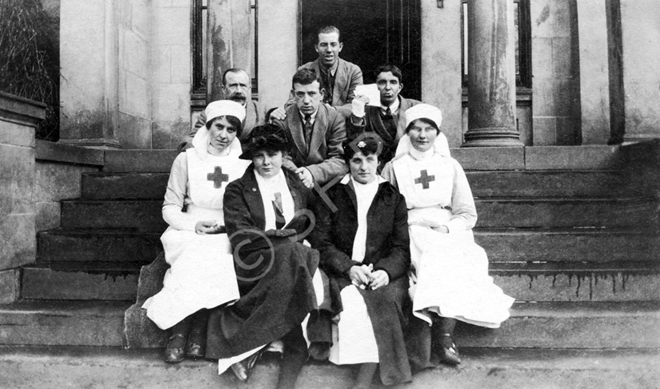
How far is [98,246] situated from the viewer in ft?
16.6

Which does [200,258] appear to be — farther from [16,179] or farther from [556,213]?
[556,213]

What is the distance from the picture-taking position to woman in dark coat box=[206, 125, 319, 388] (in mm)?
3596

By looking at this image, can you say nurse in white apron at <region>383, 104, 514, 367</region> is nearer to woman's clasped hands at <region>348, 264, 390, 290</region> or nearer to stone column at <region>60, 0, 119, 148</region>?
woman's clasped hands at <region>348, 264, 390, 290</region>

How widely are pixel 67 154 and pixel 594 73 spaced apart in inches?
259

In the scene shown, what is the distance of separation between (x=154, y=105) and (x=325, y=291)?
18.4ft

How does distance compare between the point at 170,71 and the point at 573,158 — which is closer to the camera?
the point at 573,158

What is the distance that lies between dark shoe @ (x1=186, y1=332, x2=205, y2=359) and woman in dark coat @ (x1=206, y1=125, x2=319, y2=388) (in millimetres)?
106

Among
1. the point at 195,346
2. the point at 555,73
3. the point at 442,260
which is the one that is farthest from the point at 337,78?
the point at 555,73

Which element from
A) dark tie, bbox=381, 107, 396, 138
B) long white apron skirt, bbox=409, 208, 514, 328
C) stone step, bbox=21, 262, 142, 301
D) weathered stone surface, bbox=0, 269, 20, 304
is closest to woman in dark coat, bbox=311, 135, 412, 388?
long white apron skirt, bbox=409, 208, 514, 328

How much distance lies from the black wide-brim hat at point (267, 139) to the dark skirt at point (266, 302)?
2.22 ft

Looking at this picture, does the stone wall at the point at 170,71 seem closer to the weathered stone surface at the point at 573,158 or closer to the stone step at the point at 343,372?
the weathered stone surface at the point at 573,158

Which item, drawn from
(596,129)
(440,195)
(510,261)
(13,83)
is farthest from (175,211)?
(596,129)

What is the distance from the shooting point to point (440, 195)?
14.0ft

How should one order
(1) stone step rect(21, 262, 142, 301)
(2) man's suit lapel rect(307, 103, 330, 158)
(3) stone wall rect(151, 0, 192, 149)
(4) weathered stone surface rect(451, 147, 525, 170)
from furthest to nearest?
1. (3) stone wall rect(151, 0, 192, 149)
2. (4) weathered stone surface rect(451, 147, 525, 170)
3. (2) man's suit lapel rect(307, 103, 330, 158)
4. (1) stone step rect(21, 262, 142, 301)
